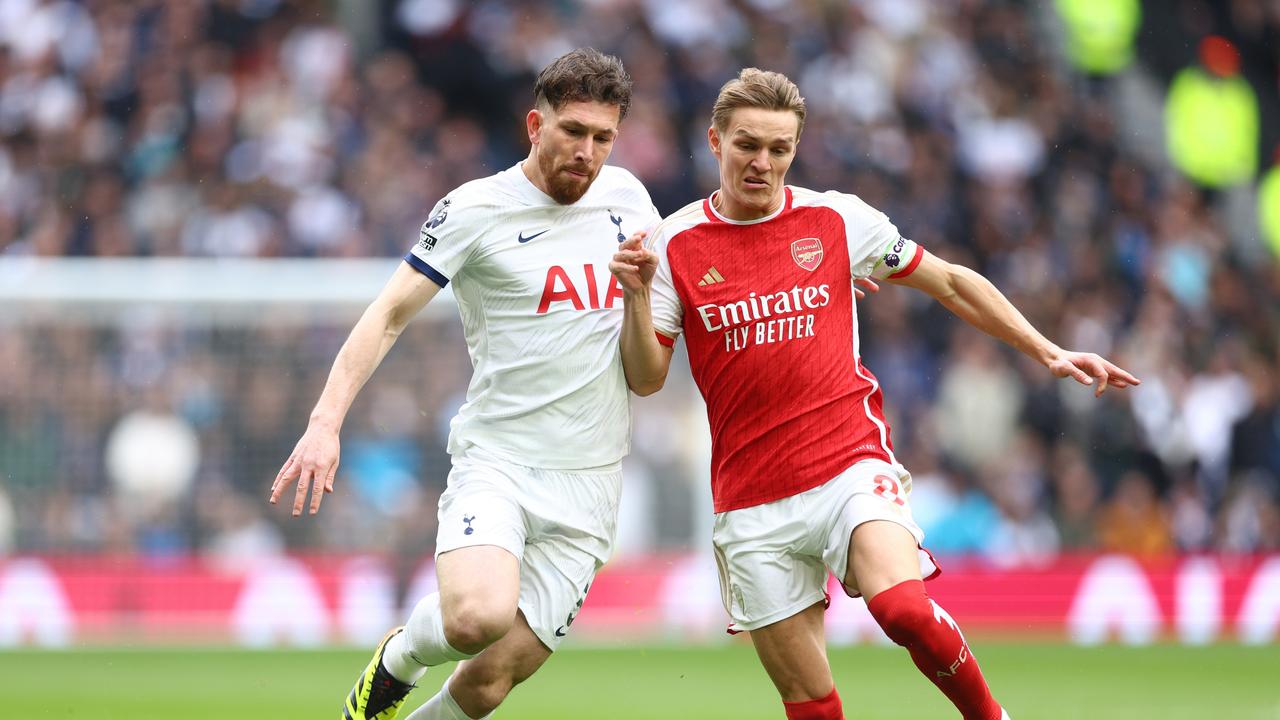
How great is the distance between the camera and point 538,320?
24.3 feet

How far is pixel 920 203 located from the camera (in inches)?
734

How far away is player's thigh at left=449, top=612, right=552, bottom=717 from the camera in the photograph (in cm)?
725

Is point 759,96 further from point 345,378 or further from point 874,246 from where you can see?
point 345,378

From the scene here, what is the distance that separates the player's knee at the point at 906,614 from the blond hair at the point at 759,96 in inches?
70.4

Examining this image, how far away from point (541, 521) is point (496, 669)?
0.60 meters

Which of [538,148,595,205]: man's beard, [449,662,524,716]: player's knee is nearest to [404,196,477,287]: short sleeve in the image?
[538,148,595,205]: man's beard

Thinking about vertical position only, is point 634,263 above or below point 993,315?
above

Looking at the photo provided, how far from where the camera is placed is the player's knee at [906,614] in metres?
6.68

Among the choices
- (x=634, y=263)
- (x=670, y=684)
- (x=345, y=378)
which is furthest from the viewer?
(x=670, y=684)

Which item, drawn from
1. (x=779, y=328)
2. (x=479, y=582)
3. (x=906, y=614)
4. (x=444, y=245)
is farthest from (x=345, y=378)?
(x=906, y=614)

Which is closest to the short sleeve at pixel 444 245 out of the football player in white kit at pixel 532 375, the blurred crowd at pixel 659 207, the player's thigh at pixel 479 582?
the football player in white kit at pixel 532 375

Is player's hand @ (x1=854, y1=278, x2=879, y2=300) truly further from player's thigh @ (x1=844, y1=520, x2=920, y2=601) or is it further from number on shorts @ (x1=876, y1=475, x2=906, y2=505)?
player's thigh @ (x1=844, y1=520, x2=920, y2=601)

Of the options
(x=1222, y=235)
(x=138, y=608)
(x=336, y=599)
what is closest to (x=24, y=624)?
(x=138, y=608)

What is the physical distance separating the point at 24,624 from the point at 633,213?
10.5 meters
